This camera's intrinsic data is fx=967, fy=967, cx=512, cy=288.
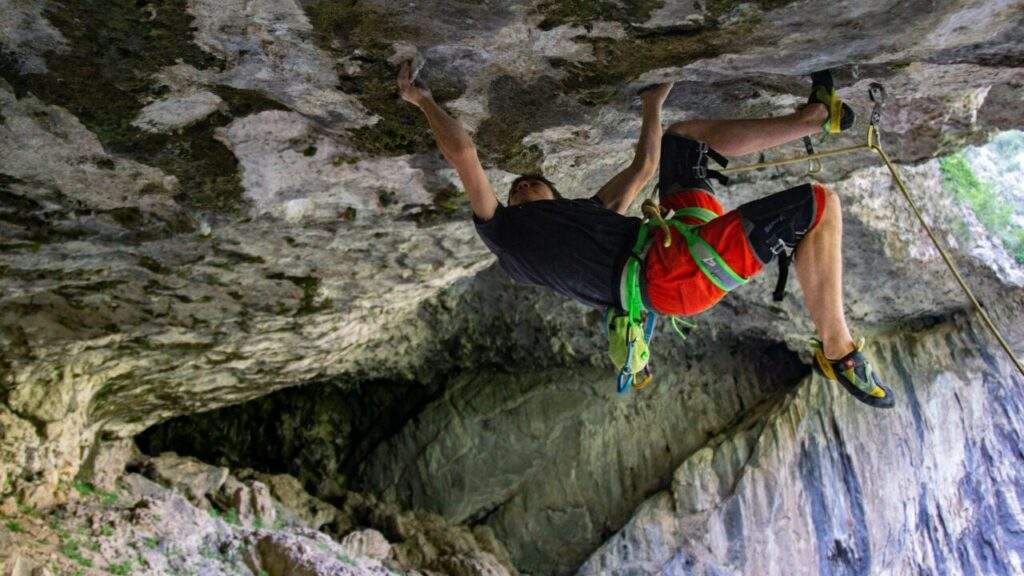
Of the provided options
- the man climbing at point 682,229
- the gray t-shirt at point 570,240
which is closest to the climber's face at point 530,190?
the man climbing at point 682,229

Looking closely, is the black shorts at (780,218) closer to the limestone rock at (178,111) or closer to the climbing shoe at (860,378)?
the climbing shoe at (860,378)

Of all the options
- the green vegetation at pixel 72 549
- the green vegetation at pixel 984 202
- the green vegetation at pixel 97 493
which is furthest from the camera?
the green vegetation at pixel 984 202

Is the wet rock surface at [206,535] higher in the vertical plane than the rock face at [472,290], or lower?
lower

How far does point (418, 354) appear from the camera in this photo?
9.22 meters

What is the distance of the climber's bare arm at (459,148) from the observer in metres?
3.82

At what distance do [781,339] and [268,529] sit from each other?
4709mm

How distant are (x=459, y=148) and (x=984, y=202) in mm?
5768

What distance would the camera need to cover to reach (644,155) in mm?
4137

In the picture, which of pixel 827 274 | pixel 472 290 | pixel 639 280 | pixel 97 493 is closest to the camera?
pixel 827 274

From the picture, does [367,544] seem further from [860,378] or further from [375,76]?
[860,378]

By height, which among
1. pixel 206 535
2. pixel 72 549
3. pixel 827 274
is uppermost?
pixel 827 274

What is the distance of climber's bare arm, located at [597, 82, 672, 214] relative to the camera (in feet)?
13.4

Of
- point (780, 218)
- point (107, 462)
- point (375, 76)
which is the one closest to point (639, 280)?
point (780, 218)

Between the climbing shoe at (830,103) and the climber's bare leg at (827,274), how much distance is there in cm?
46
